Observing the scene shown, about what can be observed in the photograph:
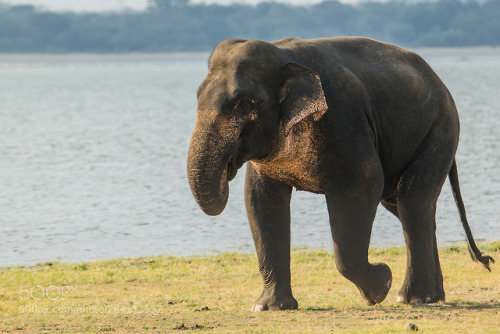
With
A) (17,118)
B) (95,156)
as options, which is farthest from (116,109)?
(95,156)

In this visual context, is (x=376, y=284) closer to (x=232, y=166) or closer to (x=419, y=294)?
(x=419, y=294)

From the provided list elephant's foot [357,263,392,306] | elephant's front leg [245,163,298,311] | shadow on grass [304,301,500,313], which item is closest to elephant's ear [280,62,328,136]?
elephant's front leg [245,163,298,311]

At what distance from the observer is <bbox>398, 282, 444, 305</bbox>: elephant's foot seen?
29.3 feet

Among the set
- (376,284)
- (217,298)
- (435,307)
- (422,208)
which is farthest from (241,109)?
(217,298)

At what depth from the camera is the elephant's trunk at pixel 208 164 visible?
7.37 m

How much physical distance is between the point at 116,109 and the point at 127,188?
44.5 meters

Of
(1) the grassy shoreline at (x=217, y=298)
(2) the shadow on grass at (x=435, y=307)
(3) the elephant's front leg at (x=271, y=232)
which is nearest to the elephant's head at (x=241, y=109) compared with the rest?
(3) the elephant's front leg at (x=271, y=232)

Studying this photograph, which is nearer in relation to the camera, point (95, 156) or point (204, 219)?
point (204, 219)

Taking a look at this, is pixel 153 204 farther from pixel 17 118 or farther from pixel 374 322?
pixel 17 118

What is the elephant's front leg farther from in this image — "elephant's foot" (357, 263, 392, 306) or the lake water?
the lake water

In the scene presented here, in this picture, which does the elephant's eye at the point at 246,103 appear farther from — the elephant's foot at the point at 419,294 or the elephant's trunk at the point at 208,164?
the elephant's foot at the point at 419,294

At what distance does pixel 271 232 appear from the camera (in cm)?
855

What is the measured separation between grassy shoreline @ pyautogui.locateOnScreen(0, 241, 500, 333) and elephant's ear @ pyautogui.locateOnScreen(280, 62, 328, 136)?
1.64 m

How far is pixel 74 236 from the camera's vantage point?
16641mm
